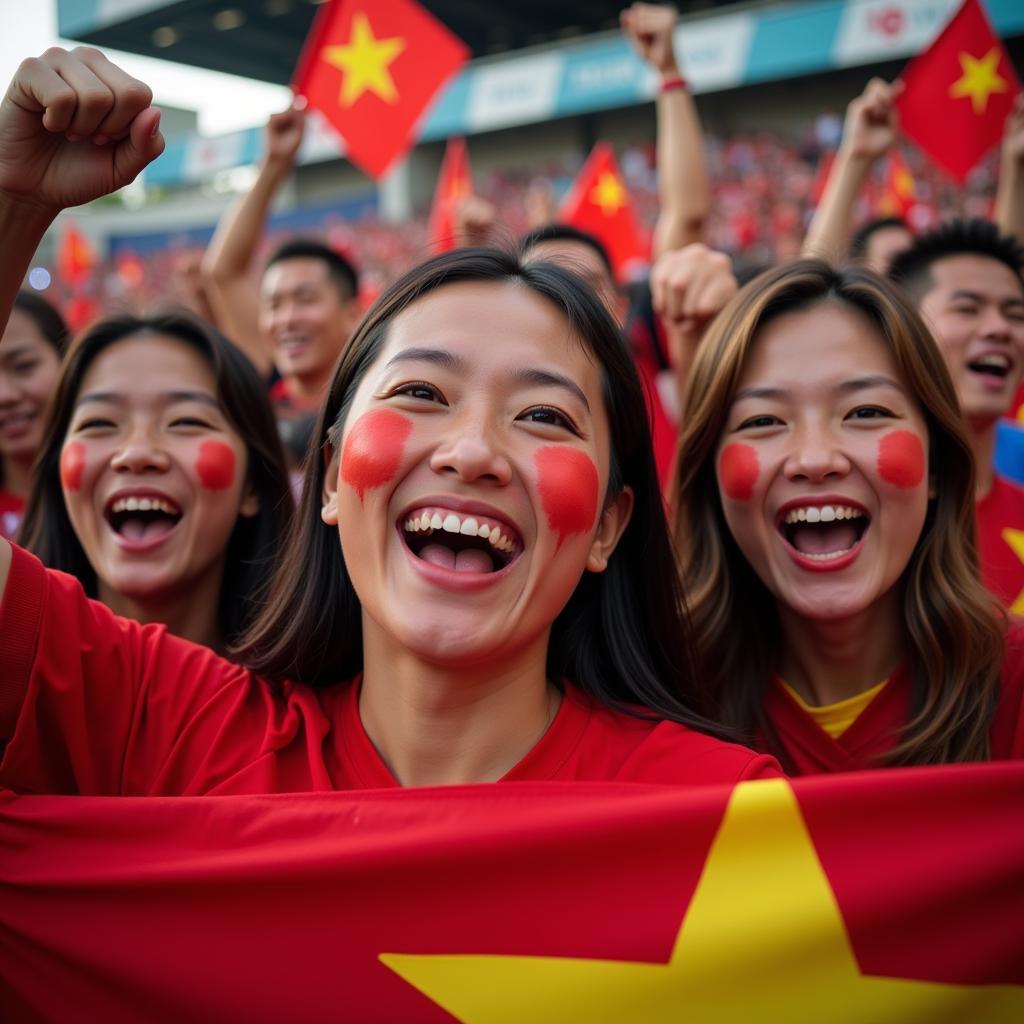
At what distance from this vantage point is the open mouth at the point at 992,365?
346cm

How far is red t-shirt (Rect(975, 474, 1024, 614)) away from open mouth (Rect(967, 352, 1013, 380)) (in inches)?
14.8

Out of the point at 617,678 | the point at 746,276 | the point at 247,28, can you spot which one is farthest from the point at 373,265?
the point at 617,678

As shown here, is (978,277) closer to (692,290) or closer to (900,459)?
(692,290)

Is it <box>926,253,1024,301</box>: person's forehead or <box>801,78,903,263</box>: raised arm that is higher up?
<box>801,78,903,263</box>: raised arm

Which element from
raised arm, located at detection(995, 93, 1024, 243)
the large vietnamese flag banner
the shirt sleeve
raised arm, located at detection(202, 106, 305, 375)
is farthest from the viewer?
raised arm, located at detection(202, 106, 305, 375)

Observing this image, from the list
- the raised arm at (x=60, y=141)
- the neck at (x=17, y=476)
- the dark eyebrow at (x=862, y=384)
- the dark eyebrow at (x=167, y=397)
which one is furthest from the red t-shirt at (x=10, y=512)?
the dark eyebrow at (x=862, y=384)

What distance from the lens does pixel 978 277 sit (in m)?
3.56

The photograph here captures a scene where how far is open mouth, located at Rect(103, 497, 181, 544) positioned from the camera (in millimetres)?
2504

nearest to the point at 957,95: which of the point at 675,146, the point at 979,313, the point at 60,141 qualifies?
the point at 675,146

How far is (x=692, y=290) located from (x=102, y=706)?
69.2 inches

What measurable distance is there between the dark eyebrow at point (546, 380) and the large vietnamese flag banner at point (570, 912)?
62 centimetres

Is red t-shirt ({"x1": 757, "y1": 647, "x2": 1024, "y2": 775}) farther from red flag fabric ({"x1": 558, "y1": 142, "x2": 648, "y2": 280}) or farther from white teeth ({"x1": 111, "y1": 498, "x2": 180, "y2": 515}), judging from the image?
red flag fabric ({"x1": 558, "y1": 142, "x2": 648, "y2": 280})

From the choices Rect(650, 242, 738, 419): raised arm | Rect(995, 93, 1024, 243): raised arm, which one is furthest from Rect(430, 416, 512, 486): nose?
Rect(995, 93, 1024, 243): raised arm

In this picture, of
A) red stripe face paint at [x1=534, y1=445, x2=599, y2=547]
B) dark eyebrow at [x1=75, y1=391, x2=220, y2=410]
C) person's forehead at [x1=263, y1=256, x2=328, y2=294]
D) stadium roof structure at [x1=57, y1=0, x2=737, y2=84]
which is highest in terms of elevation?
stadium roof structure at [x1=57, y1=0, x2=737, y2=84]
